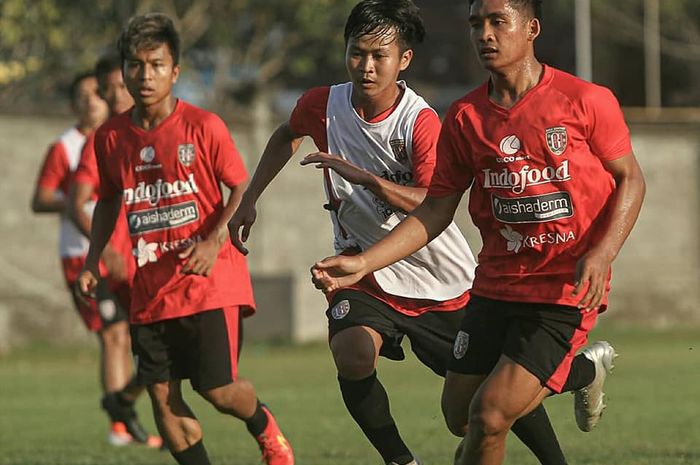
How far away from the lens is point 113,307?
433 inches

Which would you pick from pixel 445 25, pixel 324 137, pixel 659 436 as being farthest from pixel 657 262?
pixel 445 25

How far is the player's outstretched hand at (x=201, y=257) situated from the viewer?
23.9 feet

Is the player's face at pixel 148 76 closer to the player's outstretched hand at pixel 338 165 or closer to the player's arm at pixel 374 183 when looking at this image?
the player's arm at pixel 374 183

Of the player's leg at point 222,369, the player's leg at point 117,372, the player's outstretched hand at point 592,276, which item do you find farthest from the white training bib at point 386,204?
the player's leg at point 117,372

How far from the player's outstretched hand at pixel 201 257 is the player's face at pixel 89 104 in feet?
13.5

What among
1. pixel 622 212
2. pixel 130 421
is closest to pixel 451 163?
pixel 622 212

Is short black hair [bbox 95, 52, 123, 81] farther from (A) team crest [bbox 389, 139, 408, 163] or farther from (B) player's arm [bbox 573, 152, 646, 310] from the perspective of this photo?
(B) player's arm [bbox 573, 152, 646, 310]

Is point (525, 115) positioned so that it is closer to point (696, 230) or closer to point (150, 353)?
point (150, 353)

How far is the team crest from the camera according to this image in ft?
23.1

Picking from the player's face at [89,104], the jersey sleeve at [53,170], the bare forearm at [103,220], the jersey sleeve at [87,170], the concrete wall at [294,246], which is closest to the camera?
the bare forearm at [103,220]

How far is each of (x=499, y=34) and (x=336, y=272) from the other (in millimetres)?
1247

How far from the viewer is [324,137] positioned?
7.32m

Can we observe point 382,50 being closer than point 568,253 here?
No

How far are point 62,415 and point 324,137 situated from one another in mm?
6039
